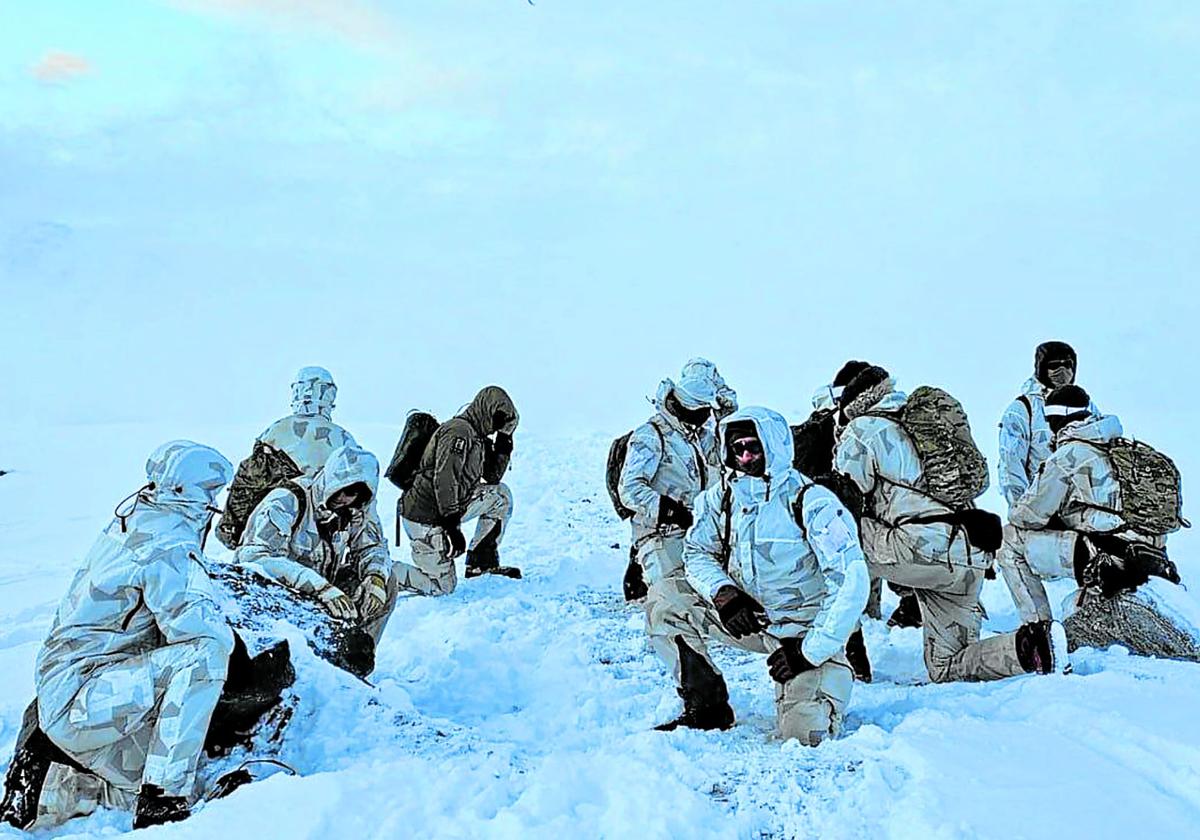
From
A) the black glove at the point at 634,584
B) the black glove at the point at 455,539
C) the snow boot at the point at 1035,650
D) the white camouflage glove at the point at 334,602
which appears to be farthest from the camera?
the black glove at the point at 455,539

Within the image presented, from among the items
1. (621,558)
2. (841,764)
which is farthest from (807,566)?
(621,558)

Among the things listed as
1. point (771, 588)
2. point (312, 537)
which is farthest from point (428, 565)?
point (771, 588)

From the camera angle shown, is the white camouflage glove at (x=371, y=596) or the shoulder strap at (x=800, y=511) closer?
the shoulder strap at (x=800, y=511)

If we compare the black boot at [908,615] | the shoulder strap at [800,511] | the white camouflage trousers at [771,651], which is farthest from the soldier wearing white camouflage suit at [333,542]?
the black boot at [908,615]

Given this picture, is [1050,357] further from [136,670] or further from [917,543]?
[136,670]

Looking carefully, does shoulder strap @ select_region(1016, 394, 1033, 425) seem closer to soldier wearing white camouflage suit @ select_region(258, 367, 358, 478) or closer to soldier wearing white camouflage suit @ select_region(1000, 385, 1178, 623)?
soldier wearing white camouflage suit @ select_region(1000, 385, 1178, 623)

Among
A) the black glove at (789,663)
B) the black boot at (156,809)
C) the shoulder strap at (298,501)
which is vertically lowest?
the black boot at (156,809)

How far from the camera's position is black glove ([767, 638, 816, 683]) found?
476 centimetres

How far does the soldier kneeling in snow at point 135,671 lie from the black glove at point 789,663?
2.40m

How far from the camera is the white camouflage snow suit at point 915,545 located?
585 centimetres

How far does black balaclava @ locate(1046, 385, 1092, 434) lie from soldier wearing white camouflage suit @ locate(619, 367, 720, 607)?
2.29m

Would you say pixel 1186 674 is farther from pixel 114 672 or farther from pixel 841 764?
pixel 114 672

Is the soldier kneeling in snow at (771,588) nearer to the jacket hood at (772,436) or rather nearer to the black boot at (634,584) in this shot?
the jacket hood at (772,436)

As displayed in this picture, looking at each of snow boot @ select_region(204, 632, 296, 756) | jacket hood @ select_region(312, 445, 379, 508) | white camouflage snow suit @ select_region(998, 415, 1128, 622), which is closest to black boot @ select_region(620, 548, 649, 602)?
jacket hood @ select_region(312, 445, 379, 508)
